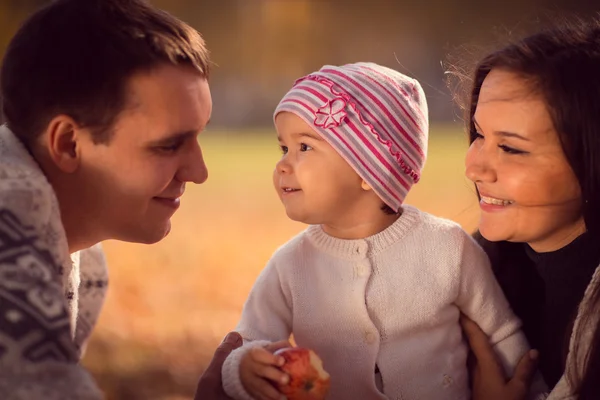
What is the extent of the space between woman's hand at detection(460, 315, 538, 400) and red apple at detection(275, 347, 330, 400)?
486mm

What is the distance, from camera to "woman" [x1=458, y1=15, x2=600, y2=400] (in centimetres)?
191

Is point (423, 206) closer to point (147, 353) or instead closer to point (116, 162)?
point (147, 353)

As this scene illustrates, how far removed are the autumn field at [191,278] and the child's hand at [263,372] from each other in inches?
37.4

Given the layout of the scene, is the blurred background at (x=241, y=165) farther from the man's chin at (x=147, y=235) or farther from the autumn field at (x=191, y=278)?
the man's chin at (x=147, y=235)

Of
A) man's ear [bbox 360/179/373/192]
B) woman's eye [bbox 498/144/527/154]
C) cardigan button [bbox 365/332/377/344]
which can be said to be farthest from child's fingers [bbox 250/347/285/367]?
woman's eye [bbox 498/144/527/154]

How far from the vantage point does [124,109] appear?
6.10ft

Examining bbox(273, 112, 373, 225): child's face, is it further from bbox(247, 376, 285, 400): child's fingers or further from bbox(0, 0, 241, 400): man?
bbox(247, 376, 285, 400): child's fingers

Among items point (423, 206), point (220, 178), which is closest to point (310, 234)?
point (423, 206)

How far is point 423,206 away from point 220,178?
364 cm

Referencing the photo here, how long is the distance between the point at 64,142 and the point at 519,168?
109 cm

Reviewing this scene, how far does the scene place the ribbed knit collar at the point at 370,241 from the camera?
2066 millimetres

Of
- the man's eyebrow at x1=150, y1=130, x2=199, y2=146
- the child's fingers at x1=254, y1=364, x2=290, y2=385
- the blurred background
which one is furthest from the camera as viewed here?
the blurred background

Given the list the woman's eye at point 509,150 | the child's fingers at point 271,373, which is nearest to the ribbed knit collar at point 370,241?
the woman's eye at point 509,150

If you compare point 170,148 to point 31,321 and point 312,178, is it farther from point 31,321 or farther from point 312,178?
point 31,321
